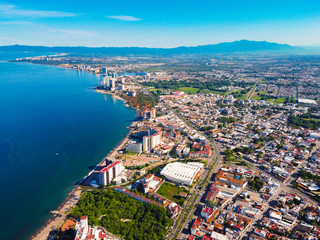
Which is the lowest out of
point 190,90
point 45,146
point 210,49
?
point 45,146

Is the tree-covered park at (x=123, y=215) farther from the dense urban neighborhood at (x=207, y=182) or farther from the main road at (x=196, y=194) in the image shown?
the main road at (x=196, y=194)

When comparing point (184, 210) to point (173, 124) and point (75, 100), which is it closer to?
point (173, 124)

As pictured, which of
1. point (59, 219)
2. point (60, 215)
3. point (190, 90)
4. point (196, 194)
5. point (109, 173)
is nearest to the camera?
point (59, 219)

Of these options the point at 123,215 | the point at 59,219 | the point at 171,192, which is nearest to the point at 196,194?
the point at 171,192

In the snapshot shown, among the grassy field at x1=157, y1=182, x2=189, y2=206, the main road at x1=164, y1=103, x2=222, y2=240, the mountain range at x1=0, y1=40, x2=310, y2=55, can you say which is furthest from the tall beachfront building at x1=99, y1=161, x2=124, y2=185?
the mountain range at x1=0, y1=40, x2=310, y2=55

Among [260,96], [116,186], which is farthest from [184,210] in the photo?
[260,96]

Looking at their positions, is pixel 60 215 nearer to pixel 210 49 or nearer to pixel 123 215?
pixel 123 215
